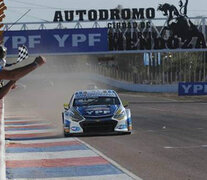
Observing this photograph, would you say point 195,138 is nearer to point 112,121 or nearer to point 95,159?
point 112,121

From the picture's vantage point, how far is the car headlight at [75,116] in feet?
53.5

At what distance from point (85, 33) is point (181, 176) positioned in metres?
38.7

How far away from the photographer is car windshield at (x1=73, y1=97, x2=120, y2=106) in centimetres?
1712

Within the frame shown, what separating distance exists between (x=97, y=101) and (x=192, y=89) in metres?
28.7

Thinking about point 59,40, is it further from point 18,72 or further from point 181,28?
point 18,72

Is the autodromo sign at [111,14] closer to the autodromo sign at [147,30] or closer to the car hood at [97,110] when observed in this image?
the autodromo sign at [147,30]

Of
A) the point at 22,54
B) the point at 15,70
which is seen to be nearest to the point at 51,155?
the point at 22,54

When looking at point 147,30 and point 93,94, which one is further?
point 147,30

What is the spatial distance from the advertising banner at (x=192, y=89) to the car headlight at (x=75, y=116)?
29.0 meters

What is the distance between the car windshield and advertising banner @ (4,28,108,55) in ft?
100

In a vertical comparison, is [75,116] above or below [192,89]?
above

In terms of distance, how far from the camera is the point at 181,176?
32.8ft

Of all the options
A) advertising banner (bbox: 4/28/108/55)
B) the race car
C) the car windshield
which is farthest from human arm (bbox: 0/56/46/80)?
advertising banner (bbox: 4/28/108/55)

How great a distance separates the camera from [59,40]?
48094mm
